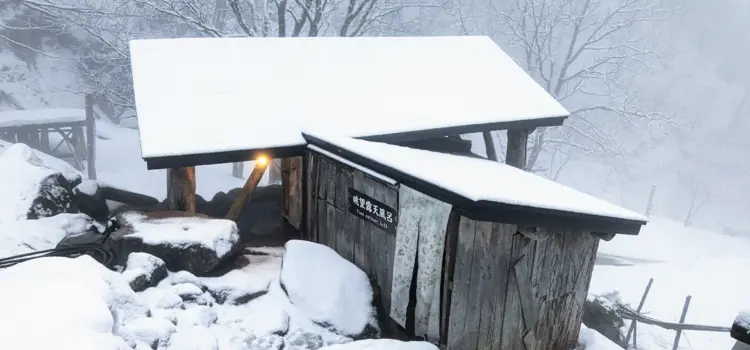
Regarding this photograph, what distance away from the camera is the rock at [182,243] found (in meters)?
7.00

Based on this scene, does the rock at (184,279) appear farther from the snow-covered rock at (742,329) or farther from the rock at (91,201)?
the snow-covered rock at (742,329)

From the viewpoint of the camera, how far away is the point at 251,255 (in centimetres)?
813

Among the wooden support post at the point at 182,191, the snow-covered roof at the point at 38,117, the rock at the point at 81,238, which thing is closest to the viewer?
the rock at the point at 81,238

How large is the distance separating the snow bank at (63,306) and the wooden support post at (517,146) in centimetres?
834

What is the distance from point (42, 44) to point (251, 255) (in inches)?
1258

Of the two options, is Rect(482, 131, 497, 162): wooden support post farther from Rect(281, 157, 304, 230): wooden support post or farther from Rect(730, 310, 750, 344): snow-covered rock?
Rect(730, 310, 750, 344): snow-covered rock

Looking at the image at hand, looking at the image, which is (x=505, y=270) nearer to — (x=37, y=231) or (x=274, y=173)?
(x=37, y=231)

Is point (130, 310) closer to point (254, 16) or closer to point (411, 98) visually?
point (411, 98)

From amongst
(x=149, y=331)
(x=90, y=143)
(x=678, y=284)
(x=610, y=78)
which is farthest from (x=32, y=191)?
(x=610, y=78)

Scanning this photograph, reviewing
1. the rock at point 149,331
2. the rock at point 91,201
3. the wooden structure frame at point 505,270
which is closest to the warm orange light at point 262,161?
the wooden structure frame at point 505,270

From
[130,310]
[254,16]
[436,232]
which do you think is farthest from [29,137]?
[436,232]

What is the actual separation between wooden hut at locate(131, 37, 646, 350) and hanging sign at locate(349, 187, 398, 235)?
23 millimetres

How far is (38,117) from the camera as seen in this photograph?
23531 mm

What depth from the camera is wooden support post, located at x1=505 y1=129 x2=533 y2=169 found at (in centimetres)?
1148
